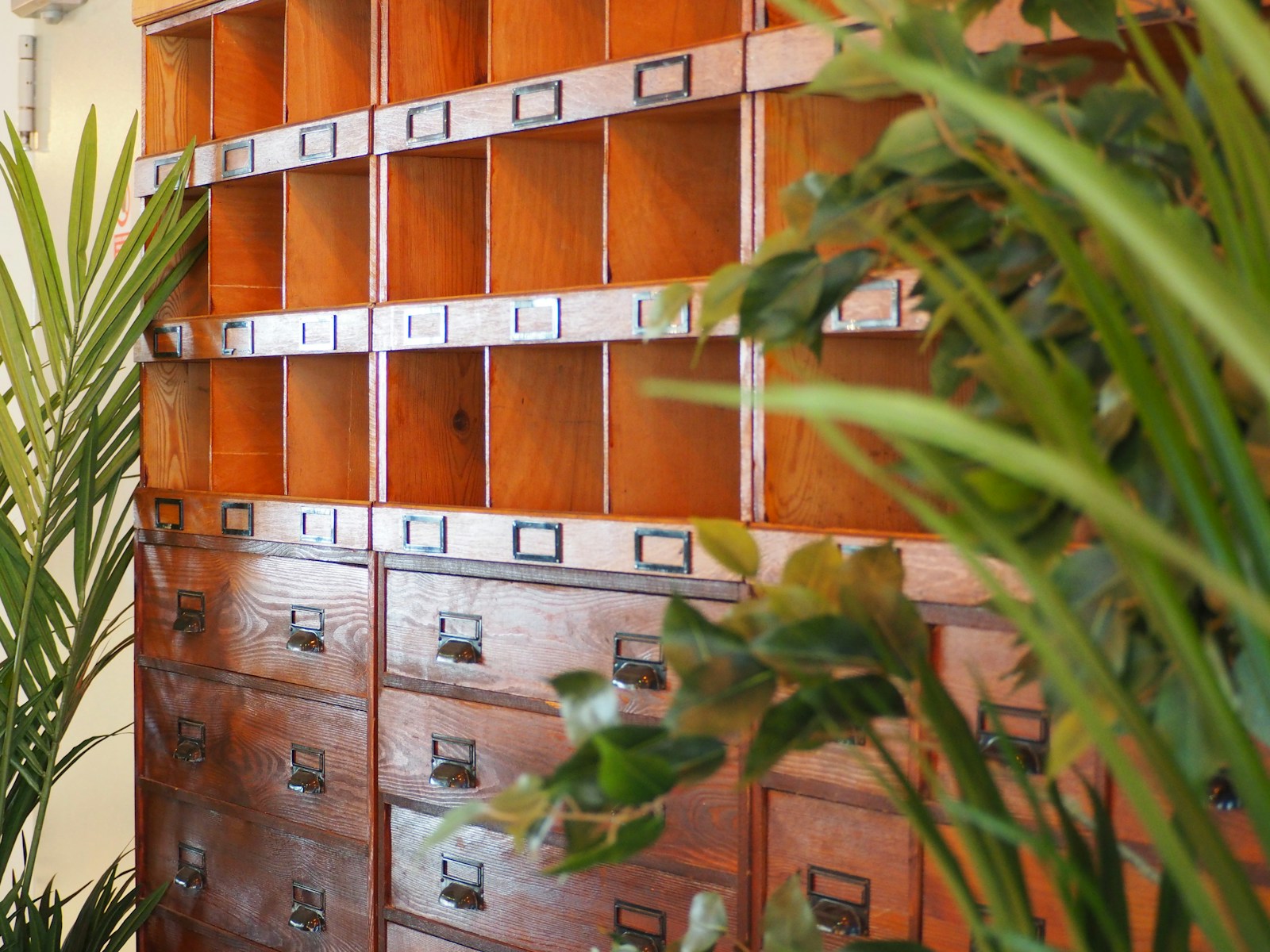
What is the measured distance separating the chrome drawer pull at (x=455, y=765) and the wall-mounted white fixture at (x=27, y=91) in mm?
2486

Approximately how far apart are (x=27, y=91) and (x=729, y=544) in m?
3.53

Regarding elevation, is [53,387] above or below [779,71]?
below

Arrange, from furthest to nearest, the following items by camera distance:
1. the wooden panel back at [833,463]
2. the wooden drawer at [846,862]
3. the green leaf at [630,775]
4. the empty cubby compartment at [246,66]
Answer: the empty cubby compartment at [246,66] → the wooden panel back at [833,463] → the wooden drawer at [846,862] → the green leaf at [630,775]

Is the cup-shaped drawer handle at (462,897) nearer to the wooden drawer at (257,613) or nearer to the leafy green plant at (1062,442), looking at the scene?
the wooden drawer at (257,613)

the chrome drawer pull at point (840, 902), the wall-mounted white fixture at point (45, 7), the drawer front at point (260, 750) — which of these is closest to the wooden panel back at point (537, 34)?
the drawer front at point (260, 750)

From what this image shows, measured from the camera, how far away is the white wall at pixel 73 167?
3.16 m

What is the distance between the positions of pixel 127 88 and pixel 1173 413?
3288 millimetres

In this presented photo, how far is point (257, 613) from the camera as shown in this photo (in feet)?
7.07

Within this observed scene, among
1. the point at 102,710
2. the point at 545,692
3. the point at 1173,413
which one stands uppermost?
the point at 1173,413

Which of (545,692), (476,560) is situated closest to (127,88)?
(476,560)

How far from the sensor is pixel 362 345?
1.97m

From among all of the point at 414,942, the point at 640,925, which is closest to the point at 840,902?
the point at 640,925

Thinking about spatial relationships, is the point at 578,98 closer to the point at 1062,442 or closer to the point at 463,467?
the point at 463,467

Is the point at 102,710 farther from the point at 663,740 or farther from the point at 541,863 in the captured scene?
the point at 663,740
